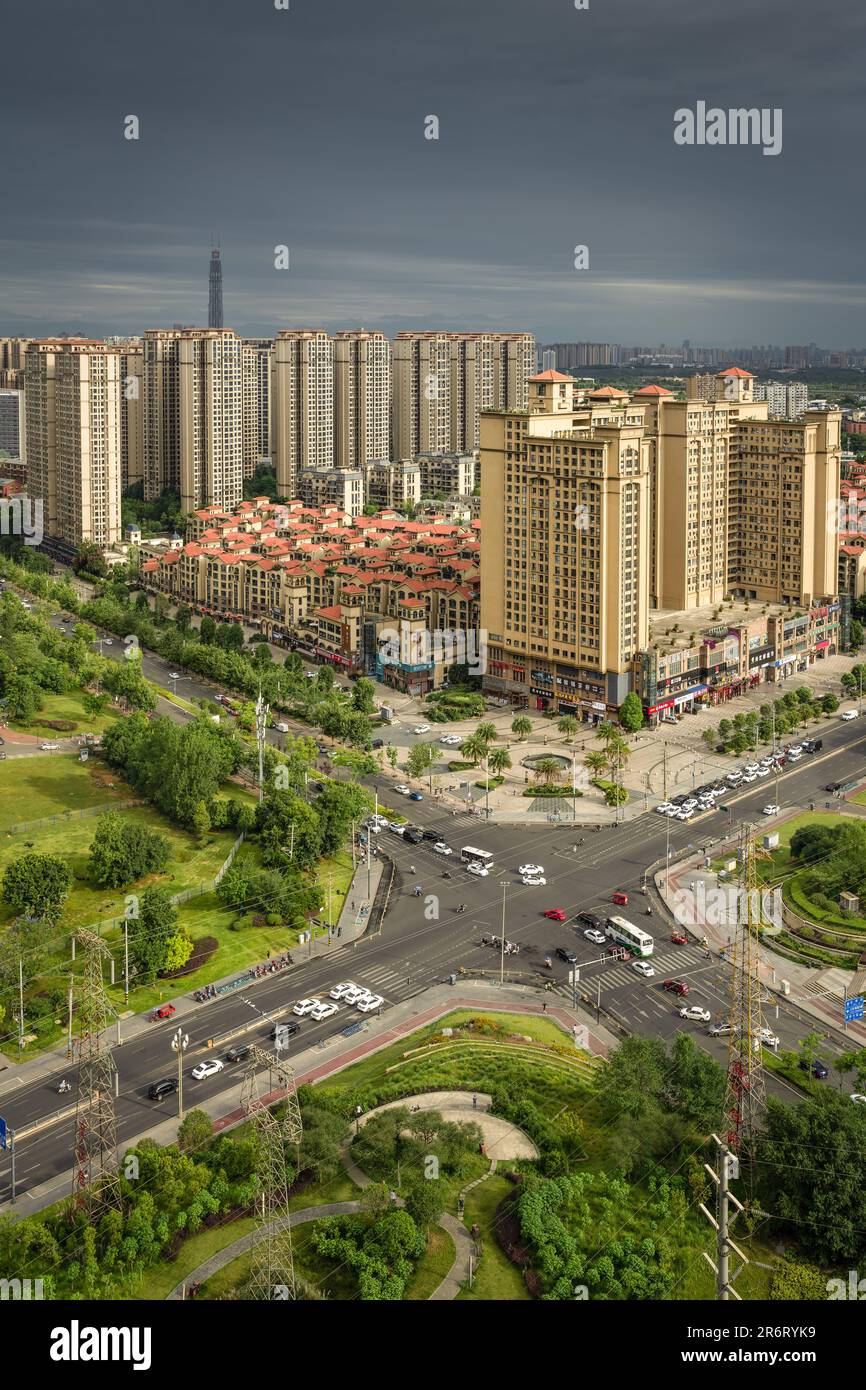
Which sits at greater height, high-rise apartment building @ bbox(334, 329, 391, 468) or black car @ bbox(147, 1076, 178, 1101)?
high-rise apartment building @ bbox(334, 329, 391, 468)

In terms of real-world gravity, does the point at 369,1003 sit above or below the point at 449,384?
below

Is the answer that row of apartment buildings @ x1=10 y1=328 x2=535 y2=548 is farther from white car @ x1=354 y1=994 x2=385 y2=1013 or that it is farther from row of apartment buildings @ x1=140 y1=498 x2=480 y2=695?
white car @ x1=354 y1=994 x2=385 y2=1013

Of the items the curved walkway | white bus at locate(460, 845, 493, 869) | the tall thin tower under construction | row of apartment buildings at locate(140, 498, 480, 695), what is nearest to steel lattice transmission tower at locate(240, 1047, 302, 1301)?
the curved walkway

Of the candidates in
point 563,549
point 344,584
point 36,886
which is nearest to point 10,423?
point 344,584

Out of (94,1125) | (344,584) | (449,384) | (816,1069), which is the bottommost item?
(816,1069)

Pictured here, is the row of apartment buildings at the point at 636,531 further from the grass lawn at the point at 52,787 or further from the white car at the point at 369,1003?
the white car at the point at 369,1003

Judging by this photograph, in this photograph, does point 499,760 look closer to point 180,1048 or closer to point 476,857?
point 476,857
